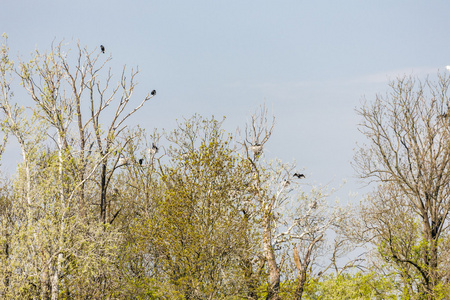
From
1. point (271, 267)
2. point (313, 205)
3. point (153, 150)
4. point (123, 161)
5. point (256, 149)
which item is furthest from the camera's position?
point (153, 150)

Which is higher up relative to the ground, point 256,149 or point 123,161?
point 123,161

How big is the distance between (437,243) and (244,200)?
9.35m

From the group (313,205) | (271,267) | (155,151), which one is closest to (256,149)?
(313,205)

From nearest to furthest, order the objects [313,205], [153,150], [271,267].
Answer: [271,267]
[313,205]
[153,150]

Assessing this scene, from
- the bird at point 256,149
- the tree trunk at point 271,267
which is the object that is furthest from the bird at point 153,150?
the tree trunk at point 271,267

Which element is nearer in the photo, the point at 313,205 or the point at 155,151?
the point at 313,205

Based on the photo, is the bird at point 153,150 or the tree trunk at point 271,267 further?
the bird at point 153,150

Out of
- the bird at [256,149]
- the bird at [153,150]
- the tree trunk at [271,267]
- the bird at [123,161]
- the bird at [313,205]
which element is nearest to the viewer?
the tree trunk at [271,267]

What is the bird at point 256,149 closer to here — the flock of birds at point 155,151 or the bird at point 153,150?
the flock of birds at point 155,151

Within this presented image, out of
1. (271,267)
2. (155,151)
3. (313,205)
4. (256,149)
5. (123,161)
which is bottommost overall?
(271,267)

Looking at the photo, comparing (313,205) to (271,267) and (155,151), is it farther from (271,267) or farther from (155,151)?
(155,151)

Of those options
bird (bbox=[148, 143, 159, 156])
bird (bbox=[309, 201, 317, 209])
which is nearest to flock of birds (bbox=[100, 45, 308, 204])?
bird (bbox=[148, 143, 159, 156])

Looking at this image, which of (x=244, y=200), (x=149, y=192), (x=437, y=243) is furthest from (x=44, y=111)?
(x=437, y=243)

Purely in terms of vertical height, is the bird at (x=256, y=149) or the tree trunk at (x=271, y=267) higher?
the bird at (x=256, y=149)
